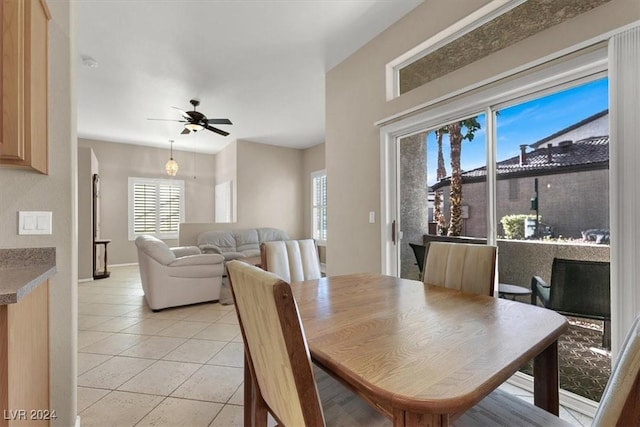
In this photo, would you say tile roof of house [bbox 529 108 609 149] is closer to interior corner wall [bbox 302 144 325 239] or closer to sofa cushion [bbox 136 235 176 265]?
sofa cushion [bbox 136 235 176 265]

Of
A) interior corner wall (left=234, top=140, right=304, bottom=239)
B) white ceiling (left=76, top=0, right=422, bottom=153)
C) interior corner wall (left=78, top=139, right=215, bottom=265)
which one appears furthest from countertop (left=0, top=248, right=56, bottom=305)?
interior corner wall (left=78, top=139, right=215, bottom=265)

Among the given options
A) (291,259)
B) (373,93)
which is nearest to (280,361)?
(291,259)

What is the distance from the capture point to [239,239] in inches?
256

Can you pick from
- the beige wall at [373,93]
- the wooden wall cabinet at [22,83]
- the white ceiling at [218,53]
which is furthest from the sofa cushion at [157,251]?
the wooden wall cabinet at [22,83]

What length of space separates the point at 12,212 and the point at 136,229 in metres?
6.69

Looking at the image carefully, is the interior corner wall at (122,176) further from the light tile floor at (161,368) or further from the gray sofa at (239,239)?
the light tile floor at (161,368)

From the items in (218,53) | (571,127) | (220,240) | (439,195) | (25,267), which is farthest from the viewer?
(220,240)

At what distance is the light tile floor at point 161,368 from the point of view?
1780mm

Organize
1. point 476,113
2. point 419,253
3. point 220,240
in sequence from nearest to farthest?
point 476,113 → point 419,253 → point 220,240

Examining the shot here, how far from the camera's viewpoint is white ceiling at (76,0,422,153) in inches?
103

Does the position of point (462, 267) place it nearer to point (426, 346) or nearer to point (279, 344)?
point (426, 346)

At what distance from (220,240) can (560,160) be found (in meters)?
5.67

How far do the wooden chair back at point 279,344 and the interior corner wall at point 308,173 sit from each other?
21.3 feet

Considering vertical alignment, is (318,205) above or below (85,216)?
above
